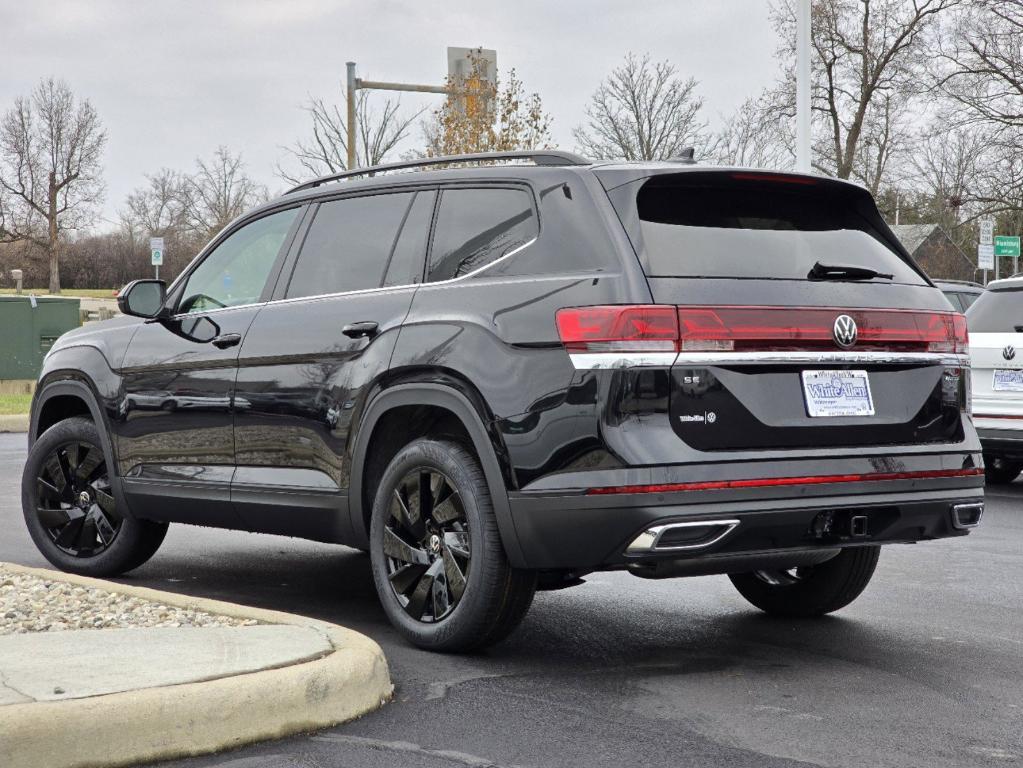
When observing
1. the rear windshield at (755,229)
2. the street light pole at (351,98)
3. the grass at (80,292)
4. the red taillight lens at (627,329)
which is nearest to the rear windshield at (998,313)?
the rear windshield at (755,229)

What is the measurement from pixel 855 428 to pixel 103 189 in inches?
2860

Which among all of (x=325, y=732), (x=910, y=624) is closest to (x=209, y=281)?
(x=325, y=732)

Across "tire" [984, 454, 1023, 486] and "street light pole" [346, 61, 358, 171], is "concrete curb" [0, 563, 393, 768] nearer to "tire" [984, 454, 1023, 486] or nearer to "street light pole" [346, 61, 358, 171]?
"tire" [984, 454, 1023, 486]

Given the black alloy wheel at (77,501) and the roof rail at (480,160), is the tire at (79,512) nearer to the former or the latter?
the black alloy wheel at (77,501)

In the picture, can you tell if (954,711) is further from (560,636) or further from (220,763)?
(220,763)

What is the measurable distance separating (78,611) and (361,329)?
157 cm

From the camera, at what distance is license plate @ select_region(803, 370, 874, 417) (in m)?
5.02

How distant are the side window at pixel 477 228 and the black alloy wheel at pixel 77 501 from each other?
2.64 meters

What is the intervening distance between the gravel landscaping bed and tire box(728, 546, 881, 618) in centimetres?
240

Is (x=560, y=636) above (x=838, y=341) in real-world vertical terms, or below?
below

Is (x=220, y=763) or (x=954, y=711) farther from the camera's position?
(x=954, y=711)

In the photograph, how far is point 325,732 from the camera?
14.2 ft

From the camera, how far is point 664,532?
4719mm

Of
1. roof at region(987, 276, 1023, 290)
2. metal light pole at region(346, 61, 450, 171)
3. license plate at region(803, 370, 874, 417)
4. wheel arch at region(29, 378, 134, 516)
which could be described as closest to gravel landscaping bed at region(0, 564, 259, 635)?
wheel arch at region(29, 378, 134, 516)
